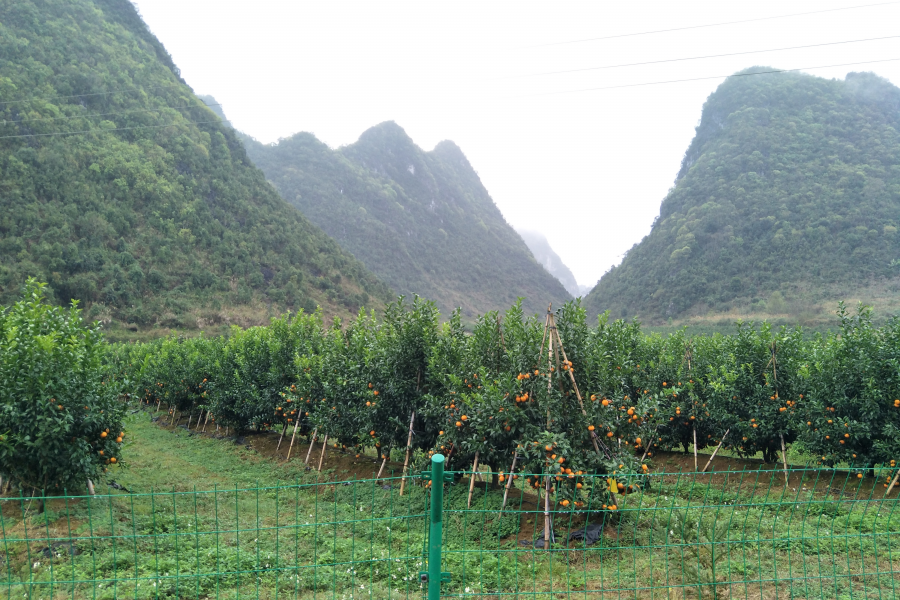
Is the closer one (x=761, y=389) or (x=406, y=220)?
(x=761, y=389)

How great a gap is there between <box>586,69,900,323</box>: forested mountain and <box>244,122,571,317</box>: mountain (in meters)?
37.9

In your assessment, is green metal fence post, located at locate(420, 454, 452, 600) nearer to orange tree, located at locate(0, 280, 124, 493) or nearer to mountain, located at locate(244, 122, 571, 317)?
orange tree, located at locate(0, 280, 124, 493)

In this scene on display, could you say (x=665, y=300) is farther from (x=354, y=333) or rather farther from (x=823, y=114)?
(x=354, y=333)

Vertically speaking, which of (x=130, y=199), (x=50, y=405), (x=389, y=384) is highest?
(x=130, y=199)

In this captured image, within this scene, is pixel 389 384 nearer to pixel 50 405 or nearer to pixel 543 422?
pixel 543 422

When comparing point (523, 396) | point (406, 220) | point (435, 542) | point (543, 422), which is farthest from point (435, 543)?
point (406, 220)

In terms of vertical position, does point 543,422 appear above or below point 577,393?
below

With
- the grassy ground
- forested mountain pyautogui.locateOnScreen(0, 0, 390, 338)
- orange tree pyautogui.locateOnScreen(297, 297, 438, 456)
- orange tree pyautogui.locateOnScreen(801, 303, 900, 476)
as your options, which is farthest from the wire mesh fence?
forested mountain pyautogui.locateOnScreen(0, 0, 390, 338)

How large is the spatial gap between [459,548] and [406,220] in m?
Answer: 127

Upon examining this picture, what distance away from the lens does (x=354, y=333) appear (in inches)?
545

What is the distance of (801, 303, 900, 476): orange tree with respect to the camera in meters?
8.98

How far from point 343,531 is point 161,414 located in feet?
77.4

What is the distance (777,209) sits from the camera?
235 ft

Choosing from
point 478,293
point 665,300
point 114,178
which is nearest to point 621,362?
point 114,178
